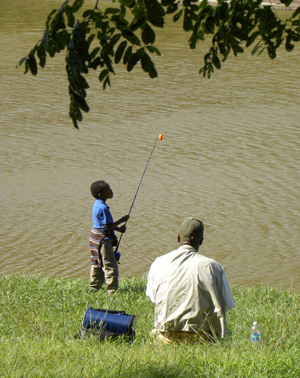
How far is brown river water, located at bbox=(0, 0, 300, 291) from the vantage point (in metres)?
9.30

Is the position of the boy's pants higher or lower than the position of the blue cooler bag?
lower

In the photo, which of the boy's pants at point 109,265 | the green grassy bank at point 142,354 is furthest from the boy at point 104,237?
the green grassy bank at point 142,354

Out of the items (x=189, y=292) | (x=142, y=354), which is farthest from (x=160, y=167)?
(x=142, y=354)

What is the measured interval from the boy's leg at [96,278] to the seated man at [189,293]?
2.71 m

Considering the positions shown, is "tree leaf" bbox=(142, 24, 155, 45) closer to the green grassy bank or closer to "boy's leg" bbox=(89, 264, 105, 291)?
the green grassy bank

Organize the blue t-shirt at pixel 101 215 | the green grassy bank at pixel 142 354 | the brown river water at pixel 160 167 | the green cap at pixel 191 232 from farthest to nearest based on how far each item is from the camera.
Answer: the brown river water at pixel 160 167
the blue t-shirt at pixel 101 215
the green cap at pixel 191 232
the green grassy bank at pixel 142 354

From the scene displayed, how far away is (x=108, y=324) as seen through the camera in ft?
13.7

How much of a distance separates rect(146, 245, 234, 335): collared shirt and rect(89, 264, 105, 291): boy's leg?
9.02ft

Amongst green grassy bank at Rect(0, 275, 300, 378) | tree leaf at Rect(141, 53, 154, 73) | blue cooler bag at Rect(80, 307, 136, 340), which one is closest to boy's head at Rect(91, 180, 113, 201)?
green grassy bank at Rect(0, 275, 300, 378)

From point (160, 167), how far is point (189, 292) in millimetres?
9118

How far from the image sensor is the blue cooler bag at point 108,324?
412 centimetres

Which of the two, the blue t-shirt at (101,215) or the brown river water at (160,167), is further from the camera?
the brown river water at (160,167)

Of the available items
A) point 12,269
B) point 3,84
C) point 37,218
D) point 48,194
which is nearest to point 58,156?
point 48,194

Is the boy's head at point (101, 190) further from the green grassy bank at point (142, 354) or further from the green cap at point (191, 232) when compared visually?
the green cap at point (191, 232)
